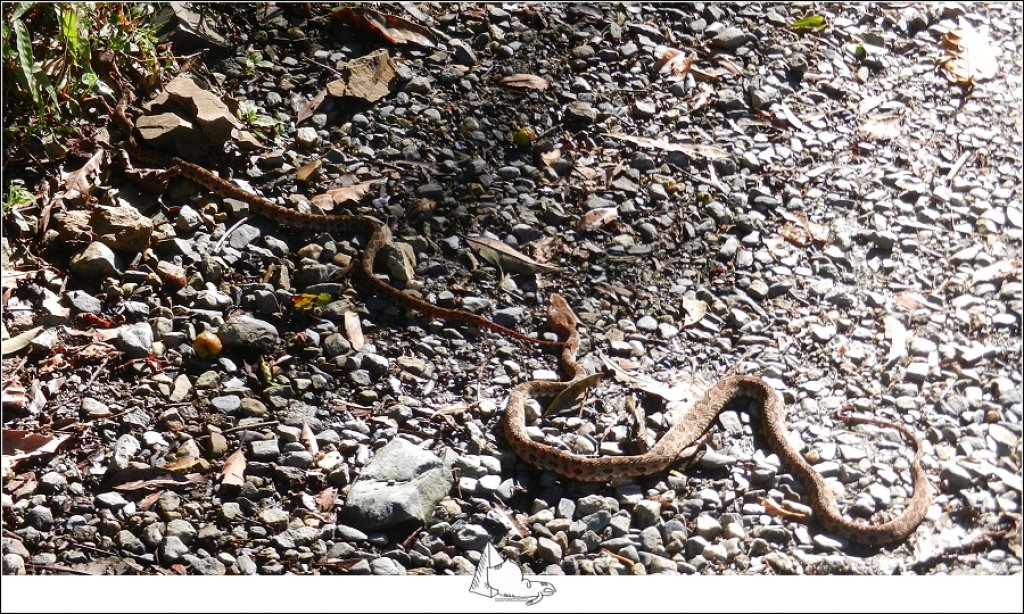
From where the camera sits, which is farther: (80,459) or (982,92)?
(982,92)

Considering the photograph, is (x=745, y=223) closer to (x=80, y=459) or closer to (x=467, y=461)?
(x=467, y=461)

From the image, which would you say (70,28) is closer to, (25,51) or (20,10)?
(20,10)

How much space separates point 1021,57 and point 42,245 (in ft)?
19.6

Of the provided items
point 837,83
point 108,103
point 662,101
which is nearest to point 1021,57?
point 837,83

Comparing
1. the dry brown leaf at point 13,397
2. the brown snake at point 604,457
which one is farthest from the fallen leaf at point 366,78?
the dry brown leaf at point 13,397

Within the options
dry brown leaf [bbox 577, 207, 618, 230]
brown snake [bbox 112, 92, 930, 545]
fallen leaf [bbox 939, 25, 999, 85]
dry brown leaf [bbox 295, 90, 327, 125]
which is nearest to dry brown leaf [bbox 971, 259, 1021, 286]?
brown snake [bbox 112, 92, 930, 545]

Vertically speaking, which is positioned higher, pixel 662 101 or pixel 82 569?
pixel 662 101

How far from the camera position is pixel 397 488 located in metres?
3.54

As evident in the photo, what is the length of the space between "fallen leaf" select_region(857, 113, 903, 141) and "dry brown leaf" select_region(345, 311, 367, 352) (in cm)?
322

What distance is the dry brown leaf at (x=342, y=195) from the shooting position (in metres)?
4.87

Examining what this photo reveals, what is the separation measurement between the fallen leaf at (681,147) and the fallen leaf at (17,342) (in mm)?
3071

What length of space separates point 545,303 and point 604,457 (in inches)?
39.0

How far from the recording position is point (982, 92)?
20.3 feet

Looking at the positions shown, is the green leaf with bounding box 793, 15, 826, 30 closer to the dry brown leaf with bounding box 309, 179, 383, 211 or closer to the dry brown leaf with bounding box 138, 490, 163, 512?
the dry brown leaf with bounding box 309, 179, 383, 211
